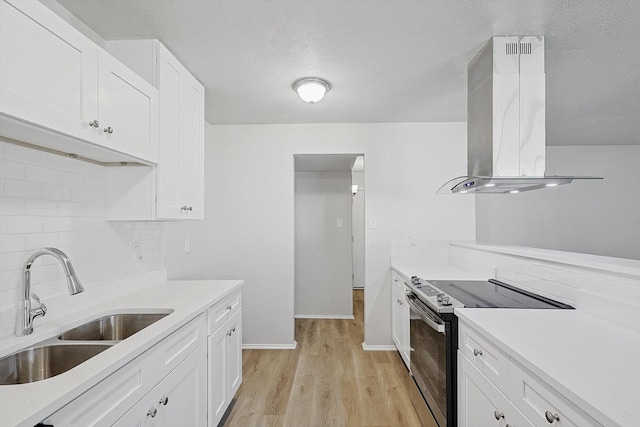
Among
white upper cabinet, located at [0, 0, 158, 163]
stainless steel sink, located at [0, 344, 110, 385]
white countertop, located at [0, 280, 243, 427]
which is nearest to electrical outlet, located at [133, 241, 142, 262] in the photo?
white countertop, located at [0, 280, 243, 427]

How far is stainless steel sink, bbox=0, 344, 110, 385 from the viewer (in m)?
1.19

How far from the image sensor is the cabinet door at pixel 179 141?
1888mm

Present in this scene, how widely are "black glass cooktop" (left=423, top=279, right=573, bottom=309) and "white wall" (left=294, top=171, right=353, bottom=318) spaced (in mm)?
2294

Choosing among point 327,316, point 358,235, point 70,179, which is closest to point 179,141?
point 70,179

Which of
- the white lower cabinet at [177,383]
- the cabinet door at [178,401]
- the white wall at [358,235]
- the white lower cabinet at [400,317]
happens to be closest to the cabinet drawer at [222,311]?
the white lower cabinet at [177,383]

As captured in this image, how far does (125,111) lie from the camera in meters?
1.55

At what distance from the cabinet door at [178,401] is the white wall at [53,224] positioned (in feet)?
2.07

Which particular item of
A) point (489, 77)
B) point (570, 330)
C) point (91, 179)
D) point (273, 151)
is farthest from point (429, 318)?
point (273, 151)

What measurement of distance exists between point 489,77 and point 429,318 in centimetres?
145

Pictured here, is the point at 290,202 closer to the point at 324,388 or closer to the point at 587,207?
the point at 324,388

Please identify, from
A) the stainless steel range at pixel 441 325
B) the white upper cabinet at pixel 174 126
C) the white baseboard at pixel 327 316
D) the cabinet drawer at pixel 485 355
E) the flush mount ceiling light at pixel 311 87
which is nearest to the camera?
the cabinet drawer at pixel 485 355

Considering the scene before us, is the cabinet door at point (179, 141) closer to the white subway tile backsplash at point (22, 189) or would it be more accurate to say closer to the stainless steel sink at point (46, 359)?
the white subway tile backsplash at point (22, 189)

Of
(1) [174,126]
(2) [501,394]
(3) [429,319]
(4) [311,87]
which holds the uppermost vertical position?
(4) [311,87]

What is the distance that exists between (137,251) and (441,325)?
192 cm
